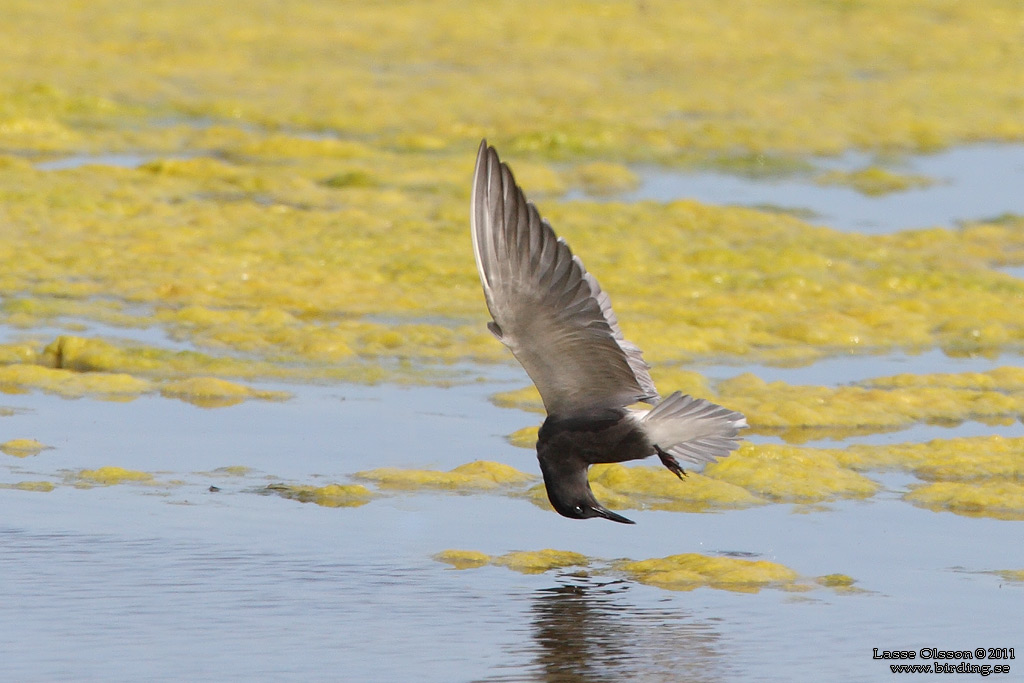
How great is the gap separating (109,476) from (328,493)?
807mm

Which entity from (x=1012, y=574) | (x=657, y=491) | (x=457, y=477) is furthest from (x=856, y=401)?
(x=1012, y=574)

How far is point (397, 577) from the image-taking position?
5.43 m

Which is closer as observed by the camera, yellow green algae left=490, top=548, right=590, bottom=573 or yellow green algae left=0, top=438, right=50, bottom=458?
yellow green algae left=490, top=548, right=590, bottom=573

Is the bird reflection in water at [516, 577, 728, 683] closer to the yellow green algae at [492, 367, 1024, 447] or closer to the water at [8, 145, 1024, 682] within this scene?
the water at [8, 145, 1024, 682]

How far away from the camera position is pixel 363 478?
654 cm

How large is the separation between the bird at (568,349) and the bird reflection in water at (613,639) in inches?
16.6

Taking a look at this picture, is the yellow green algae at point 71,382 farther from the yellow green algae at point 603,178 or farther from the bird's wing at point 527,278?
the yellow green algae at point 603,178

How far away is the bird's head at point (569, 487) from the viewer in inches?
204

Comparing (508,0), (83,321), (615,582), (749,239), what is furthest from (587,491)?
(508,0)

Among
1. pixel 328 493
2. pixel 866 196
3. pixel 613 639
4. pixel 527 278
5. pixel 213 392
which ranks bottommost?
pixel 613 639

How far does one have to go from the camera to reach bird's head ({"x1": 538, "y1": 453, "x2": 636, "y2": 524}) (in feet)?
17.0

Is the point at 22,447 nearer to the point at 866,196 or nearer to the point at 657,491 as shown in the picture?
the point at 657,491

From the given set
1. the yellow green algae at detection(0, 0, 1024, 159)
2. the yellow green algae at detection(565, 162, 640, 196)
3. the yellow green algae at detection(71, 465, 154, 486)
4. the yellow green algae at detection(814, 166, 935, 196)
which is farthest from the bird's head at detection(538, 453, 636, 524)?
the yellow green algae at detection(0, 0, 1024, 159)

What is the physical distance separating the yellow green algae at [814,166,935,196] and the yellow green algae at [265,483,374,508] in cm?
781
